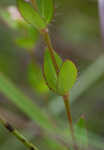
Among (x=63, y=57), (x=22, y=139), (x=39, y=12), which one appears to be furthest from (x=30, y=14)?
(x=63, y=57)

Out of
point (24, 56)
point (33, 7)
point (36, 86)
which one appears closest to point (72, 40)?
point (24, 56)

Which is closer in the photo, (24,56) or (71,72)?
(71,72)

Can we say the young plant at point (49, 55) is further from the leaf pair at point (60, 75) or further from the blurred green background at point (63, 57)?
the blurred green background at point (63, 57)

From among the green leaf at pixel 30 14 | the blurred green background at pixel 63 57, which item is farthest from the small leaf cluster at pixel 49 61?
the blurred green background at pixel 63 57

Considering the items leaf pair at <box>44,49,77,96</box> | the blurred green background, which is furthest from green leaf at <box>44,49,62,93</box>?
the blurred green background

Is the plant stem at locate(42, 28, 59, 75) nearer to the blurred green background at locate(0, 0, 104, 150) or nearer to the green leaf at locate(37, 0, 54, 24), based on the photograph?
the green leaf at locate(37, 0, 54, 24)

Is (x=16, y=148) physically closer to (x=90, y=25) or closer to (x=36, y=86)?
(x=36, y=86)
